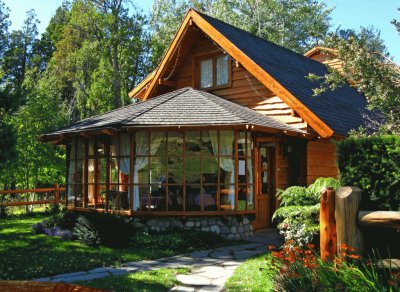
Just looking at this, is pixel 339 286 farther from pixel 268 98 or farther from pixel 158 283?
pixel 268 98

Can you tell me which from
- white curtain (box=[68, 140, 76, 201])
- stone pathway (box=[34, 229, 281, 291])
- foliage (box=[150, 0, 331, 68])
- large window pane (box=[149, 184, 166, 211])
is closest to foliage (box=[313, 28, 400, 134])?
stone pathway (box=[34, 229, 281, 291])

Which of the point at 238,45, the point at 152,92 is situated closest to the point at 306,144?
the point at 238,45

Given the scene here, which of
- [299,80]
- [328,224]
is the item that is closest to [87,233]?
[328,224]

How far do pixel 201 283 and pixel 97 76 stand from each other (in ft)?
79.1

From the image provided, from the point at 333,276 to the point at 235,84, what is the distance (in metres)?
10.3

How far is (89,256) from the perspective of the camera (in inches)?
333

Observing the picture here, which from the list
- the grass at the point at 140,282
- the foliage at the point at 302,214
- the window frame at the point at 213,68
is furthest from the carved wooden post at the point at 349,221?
the window frame at the point at 213,68

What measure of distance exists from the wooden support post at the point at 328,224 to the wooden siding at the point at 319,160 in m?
8.00

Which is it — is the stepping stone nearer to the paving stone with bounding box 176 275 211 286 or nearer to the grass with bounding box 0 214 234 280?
the paving stone with bounding box 176 275 211 286

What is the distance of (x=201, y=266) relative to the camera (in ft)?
25.5

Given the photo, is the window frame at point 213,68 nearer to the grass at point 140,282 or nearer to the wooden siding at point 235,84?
the wooden siding at point 235,84

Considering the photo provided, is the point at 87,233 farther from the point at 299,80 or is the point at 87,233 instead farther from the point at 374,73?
the point at 299,80

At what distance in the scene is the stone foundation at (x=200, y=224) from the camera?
10758 millimetres

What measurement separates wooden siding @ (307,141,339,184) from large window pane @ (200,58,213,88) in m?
4.38
